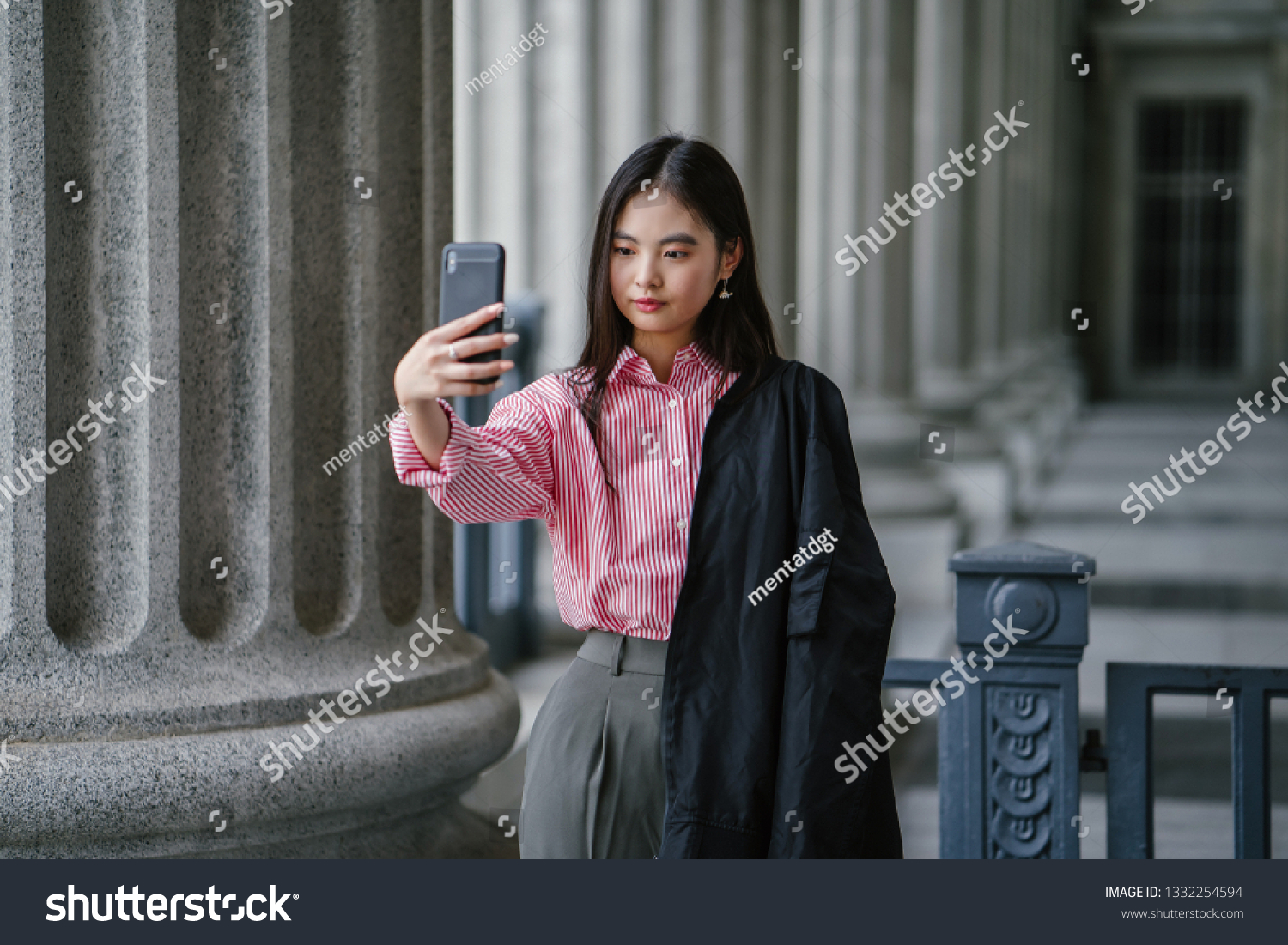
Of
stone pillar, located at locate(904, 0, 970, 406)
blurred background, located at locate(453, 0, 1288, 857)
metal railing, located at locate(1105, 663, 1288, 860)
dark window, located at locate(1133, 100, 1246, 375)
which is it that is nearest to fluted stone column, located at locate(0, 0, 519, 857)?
blurred background, located at locate(453, 0, 1288, 857)

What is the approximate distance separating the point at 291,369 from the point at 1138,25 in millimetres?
31221

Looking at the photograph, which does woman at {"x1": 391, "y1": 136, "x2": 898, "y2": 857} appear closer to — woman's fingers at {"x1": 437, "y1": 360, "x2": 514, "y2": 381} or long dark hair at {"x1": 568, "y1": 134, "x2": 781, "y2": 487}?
long dark hair at {"x1": 568, "y1": 134, "x2": 781, "y2": 487}

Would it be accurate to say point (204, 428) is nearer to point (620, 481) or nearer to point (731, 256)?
point (620, 481)

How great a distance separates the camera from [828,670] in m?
2.22

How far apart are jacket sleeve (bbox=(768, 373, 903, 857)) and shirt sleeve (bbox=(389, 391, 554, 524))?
430mm

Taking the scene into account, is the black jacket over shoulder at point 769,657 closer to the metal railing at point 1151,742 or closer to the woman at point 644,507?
the woman at point 644,507

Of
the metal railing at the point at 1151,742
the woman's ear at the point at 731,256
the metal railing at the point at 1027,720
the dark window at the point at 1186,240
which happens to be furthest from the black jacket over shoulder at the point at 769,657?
the dark window at the point at 1186,240

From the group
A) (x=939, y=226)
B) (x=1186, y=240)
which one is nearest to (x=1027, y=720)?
(x=939, y=226)

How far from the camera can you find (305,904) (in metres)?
2.67

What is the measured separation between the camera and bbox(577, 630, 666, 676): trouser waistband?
7.62ft

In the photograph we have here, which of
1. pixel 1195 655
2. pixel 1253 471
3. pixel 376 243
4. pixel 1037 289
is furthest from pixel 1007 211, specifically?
pixel 376 243

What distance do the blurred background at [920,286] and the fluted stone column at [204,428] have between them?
651 millimetres

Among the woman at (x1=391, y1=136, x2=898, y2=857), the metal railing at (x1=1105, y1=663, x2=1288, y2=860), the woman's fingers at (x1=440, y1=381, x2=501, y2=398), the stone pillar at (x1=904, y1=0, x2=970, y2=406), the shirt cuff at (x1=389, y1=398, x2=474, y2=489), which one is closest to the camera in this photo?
the woman's fingers at (x1=440, y1=381, x2=501, y2=398)

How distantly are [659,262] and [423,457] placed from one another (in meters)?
0.49
